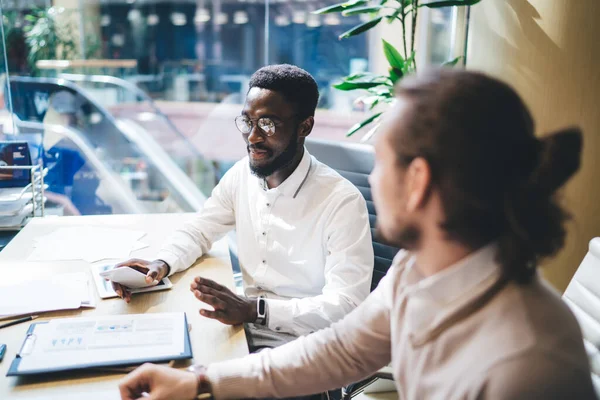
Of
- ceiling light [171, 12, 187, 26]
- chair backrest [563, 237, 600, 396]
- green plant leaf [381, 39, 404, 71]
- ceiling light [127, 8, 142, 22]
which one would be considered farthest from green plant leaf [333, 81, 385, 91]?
ceiling light [127, 8, 142, 22]

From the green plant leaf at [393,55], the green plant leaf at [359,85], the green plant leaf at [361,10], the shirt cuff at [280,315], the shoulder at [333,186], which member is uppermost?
the green plant leaf at [361,10]

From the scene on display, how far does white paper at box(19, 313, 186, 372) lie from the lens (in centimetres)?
103

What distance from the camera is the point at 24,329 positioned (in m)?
1.18

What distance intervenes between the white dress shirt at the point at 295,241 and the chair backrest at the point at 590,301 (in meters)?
0.54

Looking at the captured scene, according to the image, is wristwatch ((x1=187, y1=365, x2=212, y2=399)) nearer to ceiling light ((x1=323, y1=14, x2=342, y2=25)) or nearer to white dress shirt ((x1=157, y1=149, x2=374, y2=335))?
white dress shirt ((x1=157, y1=149, x2=374, y2=335))

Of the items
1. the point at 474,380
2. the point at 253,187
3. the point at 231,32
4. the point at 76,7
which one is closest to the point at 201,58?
the point at 231,32

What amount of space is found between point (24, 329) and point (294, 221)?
0.82 metres

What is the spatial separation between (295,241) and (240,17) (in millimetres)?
2193

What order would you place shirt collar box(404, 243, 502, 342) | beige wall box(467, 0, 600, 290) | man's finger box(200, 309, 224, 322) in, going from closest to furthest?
shirt collar box(404, 243, 502, 342) < man's finger box(200, 309, 224, 322) < beige wall box(467, 0, 600, 290)

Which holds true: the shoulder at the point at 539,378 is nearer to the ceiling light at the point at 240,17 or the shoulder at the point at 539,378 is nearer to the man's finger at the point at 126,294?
the man's finger at the point at 126,294

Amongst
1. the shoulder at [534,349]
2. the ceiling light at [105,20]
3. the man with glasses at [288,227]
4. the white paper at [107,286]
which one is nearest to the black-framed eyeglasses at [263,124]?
the man with glasses at [288,227]

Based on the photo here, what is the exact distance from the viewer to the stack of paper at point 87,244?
5.35 ft

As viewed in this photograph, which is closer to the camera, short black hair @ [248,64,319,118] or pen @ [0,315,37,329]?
pen @ [0,315,37,329]

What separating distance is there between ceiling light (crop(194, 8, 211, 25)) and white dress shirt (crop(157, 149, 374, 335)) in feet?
6.52
